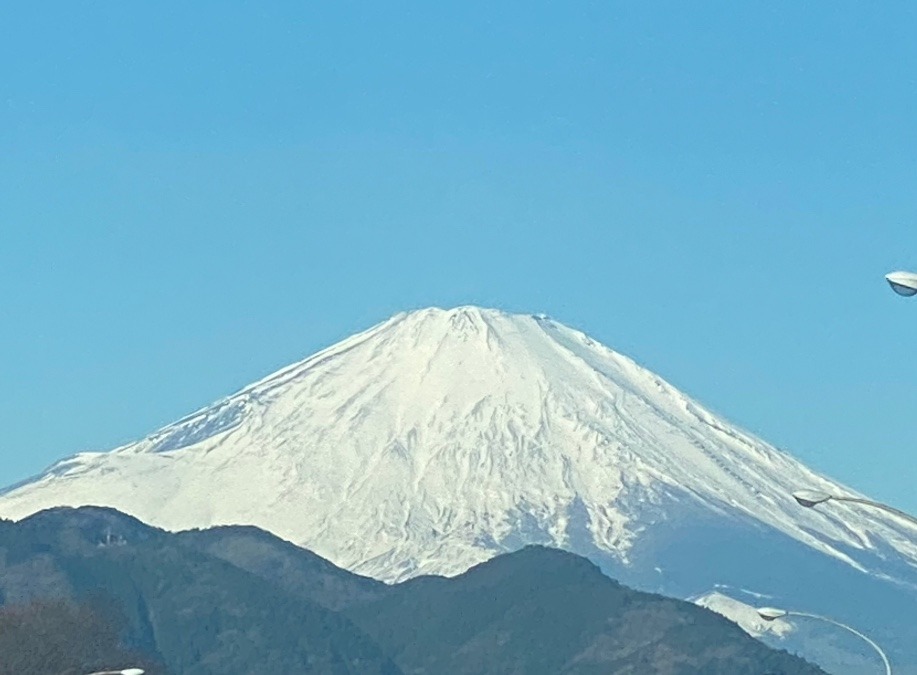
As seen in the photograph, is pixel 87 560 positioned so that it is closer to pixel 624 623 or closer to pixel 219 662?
pixel 219 662

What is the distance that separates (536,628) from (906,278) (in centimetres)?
14432

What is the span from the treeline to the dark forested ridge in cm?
2669

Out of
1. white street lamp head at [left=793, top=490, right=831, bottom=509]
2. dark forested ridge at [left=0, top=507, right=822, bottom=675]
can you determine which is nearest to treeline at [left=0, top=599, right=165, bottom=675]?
dark forested ridge at [left=0, top=507, right=822, bottom=675]

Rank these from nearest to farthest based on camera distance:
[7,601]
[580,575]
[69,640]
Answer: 1. [69,640]
2. [7,601]
3. [580,575]

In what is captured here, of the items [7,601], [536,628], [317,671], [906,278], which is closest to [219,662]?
[317,671]

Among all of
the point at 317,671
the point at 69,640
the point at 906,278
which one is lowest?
the point at 906,278

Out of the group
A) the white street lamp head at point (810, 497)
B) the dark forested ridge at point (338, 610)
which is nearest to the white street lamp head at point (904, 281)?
the white street lamp head at point (810, 497)

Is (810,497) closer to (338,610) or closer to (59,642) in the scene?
(59,642)

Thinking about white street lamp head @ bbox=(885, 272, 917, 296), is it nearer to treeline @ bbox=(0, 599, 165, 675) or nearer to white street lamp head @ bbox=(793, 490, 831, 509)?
white street lamp head @ bbox=(793, 490, 831, 509)

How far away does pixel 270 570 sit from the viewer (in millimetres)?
186875

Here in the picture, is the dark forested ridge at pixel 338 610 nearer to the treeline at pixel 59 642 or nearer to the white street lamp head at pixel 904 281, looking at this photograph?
the treeline at pixel 59 642

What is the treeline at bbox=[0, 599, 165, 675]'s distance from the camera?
90.7 meters

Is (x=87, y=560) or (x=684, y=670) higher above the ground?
(x=87, y=560)

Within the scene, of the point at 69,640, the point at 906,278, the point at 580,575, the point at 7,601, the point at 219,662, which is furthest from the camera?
the point at 580,575
